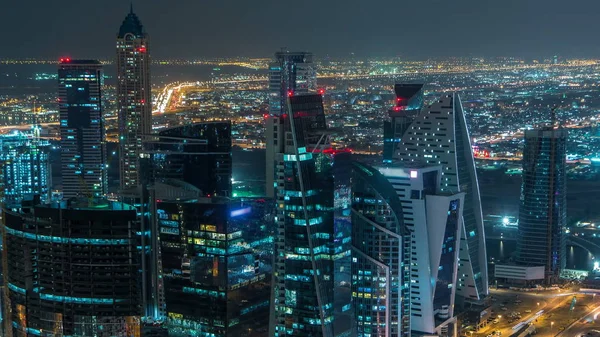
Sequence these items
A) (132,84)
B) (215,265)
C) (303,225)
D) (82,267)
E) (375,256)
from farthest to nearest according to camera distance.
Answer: (132,84) → (375,256) → (82,267) → (303,225) → (215,265)

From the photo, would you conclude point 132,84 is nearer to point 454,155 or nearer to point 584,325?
point 454,155

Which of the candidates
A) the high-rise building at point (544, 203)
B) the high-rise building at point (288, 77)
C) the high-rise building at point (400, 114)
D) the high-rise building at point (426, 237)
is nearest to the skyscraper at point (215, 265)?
the high-rise building at point (426, 237)

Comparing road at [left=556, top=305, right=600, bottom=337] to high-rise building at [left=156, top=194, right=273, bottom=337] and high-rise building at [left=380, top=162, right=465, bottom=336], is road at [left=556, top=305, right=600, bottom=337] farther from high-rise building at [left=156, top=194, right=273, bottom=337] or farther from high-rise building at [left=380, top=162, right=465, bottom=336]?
high-rise building at [left=156, top=194, right=273, bottom=337]

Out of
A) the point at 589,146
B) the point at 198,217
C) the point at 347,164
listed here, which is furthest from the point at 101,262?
the point at 589,146

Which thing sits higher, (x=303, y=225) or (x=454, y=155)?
(x=454, y=155)

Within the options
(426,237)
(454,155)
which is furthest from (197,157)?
(454,155)

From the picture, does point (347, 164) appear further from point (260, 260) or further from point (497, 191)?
point (497, 191)

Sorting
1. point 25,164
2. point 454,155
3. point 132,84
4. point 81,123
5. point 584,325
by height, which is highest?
point 132,84
